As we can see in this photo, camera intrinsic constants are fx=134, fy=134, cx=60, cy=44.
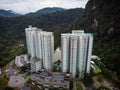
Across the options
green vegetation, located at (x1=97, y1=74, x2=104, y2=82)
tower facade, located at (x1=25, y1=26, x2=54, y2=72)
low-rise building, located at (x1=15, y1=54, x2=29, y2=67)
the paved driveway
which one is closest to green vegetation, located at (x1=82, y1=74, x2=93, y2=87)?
green vegetation, located at (x1=97, y1=74, x2=104, y2=82)

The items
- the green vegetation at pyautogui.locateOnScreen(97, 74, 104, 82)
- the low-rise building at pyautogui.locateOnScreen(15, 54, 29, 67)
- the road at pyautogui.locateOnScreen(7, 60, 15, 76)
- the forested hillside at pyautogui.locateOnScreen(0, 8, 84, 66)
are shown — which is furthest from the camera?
the forested hillside at pyautogui.locateOnScreen(0, 8, 84, 66)

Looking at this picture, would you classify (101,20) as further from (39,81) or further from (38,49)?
(39,81)

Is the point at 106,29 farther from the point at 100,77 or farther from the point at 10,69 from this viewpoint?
the point at 10,69

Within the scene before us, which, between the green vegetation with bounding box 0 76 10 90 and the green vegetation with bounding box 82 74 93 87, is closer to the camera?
the green vegetation with bounding box 0 76 10 90

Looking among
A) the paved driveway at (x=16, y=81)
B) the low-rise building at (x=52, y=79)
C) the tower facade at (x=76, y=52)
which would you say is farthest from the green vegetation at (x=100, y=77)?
the paved driveway at (x=16, y=81)

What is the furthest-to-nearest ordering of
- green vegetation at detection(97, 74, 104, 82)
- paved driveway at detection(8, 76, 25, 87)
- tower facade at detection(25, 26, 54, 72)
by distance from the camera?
tower facade at detection(25, 26, 54, 72) → green vegetation at detection(97, 74, 104, 82) → paved driveway at detection(8, 76, 25, 87)

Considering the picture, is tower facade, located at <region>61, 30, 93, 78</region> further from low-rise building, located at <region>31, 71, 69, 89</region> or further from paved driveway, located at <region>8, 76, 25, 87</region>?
paved driveway, located at <region>8, 76, 25, 87</region>

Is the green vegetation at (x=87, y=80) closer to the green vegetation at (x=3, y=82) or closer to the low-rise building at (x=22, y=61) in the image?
the green vegetation at (x=3, y=82)
